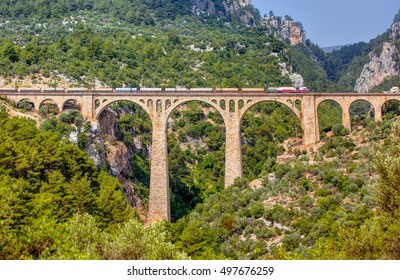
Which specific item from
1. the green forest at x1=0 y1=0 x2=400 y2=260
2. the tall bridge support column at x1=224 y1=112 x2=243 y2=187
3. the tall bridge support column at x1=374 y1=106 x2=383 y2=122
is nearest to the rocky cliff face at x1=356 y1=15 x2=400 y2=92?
the green forest at x1=0 y1=0 x2=400 y2=260

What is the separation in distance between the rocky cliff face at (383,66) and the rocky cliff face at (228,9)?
77.2 ft

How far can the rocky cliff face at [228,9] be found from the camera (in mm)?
119250

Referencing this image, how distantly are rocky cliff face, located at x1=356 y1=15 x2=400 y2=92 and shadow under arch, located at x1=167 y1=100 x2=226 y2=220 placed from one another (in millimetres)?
51774

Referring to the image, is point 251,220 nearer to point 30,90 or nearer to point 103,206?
point 103,206

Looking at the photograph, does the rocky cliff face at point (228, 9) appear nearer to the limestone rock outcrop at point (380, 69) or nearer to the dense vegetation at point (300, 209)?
the limestone rock outcrop at point (380, 69)

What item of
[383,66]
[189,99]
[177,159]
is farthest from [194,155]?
[383,66]

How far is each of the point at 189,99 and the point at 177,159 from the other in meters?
12.9

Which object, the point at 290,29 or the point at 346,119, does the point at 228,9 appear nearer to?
the point at 290,29

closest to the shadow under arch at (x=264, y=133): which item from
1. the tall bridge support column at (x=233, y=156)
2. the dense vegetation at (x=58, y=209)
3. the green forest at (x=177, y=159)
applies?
the green forest at (x=177, y=159)

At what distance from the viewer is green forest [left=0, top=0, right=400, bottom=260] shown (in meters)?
24.6

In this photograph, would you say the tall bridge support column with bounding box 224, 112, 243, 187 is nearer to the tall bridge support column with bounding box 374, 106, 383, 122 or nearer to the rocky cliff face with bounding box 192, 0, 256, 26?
the tall bridge support column with bounding box 374, 106, 383, 122

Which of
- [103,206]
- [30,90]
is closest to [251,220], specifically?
[103,206]

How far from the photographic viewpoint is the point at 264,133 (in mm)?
72938

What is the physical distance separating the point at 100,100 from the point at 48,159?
14.9 meters
